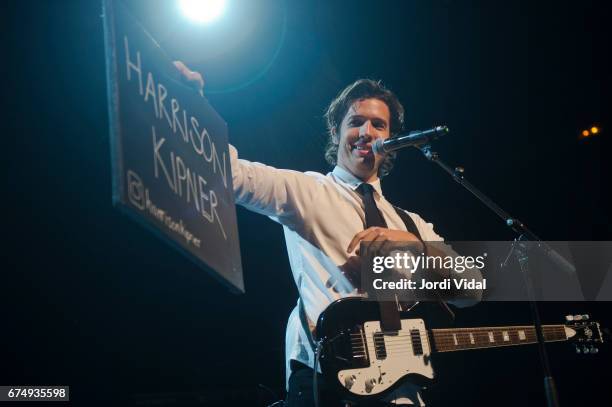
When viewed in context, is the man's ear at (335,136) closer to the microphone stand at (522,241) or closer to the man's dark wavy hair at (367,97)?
the man's dark wavy hair at (367,97)

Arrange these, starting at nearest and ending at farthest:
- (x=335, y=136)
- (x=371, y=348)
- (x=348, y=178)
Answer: (x=371, y=348)
(x=348, y=178)
(x=335, y=136)

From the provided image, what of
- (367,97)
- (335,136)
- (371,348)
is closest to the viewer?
(371,348)

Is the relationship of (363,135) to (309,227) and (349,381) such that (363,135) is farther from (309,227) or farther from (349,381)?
(349,381)

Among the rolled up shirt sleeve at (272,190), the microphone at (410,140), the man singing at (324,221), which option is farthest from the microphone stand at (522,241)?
the rolled up shirt sleeve at (272,190)

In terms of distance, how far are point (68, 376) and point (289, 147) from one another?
2459mm

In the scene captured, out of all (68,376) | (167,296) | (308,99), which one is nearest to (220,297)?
(167,296)

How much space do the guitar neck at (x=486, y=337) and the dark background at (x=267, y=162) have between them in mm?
88

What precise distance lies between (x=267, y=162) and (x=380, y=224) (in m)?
2.11

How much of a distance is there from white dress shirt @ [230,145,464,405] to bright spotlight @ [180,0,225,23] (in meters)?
0.97

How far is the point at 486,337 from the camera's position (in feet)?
8.76

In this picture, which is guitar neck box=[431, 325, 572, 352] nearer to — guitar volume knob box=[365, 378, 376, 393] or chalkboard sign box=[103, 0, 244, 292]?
guitar volume knob box=[365, 378, 376, 393]

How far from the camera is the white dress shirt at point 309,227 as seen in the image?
2.01 m

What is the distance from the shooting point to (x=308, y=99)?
4180 millimetres

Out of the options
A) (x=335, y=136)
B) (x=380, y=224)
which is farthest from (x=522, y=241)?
(x=335, y=136)
